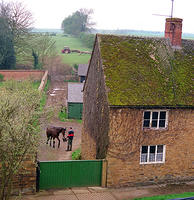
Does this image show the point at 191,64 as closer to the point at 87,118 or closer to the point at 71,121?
the point at 87,118

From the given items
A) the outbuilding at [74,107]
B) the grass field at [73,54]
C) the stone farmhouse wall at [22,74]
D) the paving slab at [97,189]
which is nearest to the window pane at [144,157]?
the paving slab at [97,189]

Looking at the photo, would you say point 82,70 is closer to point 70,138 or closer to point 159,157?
point 70,138

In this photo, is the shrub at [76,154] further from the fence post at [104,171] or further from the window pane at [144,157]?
the window pane at [144,157]

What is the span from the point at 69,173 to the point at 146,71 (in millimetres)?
7649

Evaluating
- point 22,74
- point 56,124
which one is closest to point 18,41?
point 22,74

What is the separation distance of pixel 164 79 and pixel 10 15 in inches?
1917

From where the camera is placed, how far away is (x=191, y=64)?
21.0 metres

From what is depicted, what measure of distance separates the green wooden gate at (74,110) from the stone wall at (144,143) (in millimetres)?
20552

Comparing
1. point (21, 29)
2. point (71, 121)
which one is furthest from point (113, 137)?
point (21, 29)

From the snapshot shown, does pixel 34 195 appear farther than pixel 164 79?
No

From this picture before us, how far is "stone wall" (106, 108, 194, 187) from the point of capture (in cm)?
1772

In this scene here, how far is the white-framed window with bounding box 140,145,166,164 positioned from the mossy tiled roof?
2.62 m

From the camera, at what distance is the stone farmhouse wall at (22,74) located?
58.6 meters

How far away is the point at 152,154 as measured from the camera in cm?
1858
